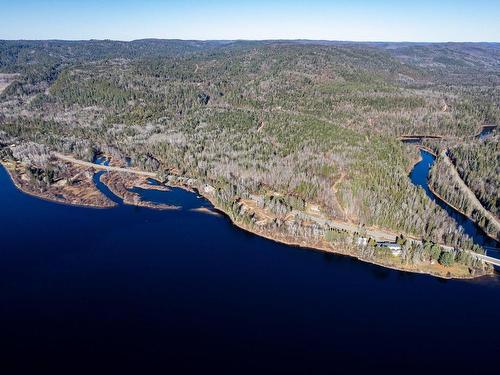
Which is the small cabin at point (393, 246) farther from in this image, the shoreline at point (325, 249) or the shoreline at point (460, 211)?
the shoreline at point (460, 211)

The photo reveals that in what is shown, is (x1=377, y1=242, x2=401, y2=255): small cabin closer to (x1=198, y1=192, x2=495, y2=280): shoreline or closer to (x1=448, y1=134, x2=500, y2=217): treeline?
(x1=198, y1=192, x2=495, y2=280): shoreline

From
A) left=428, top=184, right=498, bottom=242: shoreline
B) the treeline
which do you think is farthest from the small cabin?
the treeline

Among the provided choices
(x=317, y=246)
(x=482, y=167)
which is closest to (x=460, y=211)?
(x=482, y=167)

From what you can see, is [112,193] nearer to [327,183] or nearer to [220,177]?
[220,177]

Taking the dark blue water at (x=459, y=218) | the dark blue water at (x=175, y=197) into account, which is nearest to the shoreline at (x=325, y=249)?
the dark blue water at (x=175, y=197)

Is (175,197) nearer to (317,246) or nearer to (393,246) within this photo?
(317,246)
